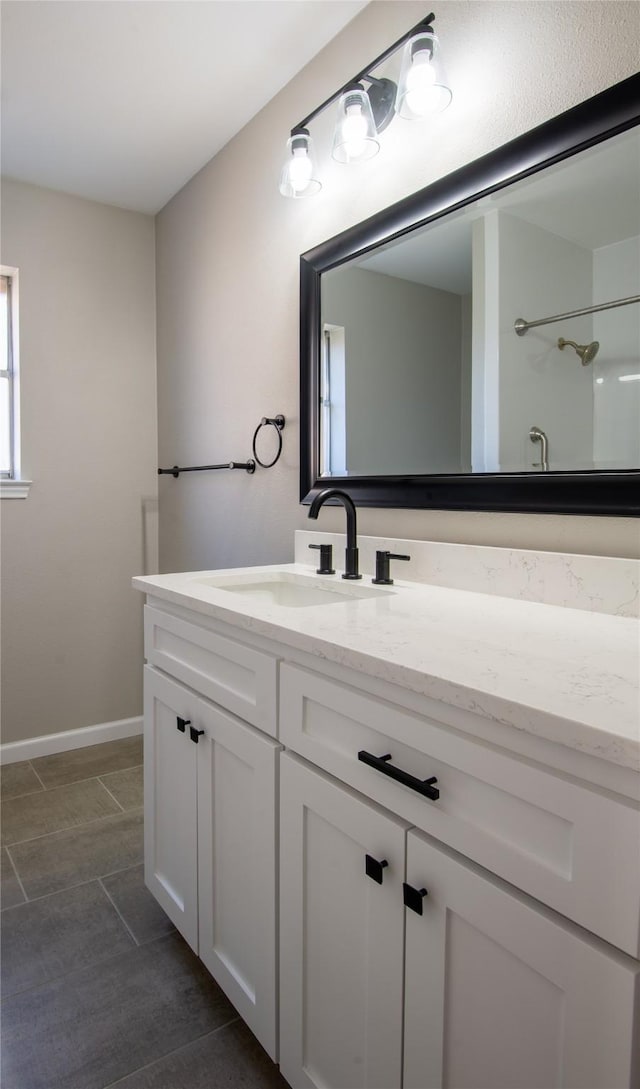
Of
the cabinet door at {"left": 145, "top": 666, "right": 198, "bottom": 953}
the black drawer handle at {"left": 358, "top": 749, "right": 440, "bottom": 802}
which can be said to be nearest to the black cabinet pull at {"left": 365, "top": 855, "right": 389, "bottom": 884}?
the black drawer handle at {"left": 358, "top": 749, "right": 440, "bottom": 802}

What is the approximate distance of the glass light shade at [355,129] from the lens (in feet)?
4.98

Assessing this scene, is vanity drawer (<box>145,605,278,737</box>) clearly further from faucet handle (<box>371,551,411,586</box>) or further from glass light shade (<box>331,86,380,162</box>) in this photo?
glass light shade (<box>331,86,380,162</box>)

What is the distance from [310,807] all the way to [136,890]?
1128mm

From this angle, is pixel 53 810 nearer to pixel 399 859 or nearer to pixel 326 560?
pixel 326 560

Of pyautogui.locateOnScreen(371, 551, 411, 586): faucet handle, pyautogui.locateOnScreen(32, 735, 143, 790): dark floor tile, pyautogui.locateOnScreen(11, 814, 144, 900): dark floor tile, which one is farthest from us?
pyautogui.locateOnScreen(32, 735, 143, 790): dark floor tile

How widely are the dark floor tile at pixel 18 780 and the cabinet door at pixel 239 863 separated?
1.38 meters

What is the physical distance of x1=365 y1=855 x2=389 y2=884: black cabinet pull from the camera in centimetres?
83

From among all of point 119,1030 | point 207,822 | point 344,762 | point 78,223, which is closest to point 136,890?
point 119,1030

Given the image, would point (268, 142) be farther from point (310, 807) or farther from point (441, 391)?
point (310, 807)

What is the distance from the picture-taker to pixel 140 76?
6.35 ft

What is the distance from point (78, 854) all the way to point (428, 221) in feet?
6.93

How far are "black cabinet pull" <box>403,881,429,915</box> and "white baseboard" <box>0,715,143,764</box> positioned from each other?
2395mm

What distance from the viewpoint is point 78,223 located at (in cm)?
272

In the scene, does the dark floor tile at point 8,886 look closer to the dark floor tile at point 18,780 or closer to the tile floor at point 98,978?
the tile floor at point 98,978
